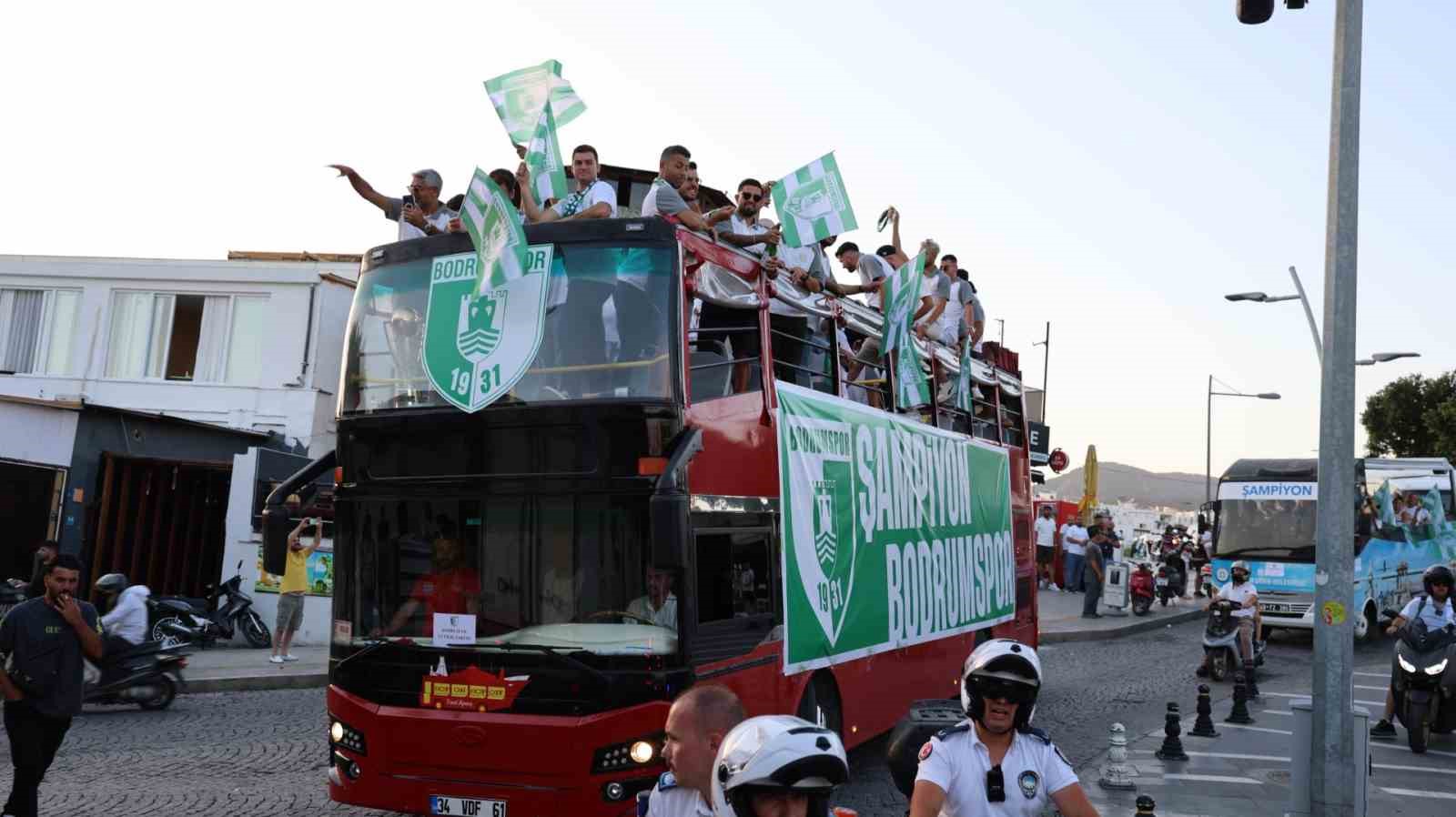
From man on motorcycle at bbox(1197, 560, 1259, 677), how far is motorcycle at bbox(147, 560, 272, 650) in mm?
14361

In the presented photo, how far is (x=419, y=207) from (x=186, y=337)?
17.8m

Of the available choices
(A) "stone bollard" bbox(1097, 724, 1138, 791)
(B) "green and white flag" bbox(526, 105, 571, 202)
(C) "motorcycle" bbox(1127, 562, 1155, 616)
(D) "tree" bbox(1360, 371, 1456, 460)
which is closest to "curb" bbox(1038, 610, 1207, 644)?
(C) "motorcycle" bbox(1127, 562, 1155, 616)

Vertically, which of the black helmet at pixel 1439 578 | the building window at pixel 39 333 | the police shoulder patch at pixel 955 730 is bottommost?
the police shoulder patch at pixel 955 730

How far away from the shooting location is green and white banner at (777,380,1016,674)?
9.07m

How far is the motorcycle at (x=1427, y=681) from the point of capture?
42.0ft

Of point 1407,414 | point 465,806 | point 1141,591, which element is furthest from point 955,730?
point 1407,414

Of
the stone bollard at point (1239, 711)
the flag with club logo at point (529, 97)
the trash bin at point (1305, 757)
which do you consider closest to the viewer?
the trash bin at point (1305, 757)

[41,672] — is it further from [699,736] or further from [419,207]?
[699,736]

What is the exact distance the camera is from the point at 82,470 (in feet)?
67.2

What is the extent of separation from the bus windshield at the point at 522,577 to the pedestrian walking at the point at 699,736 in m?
3.60

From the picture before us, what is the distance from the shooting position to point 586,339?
25.0 feet

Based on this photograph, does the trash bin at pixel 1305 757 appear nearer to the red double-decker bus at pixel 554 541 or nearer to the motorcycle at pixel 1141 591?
the red double-decker bus at pixel 554 541

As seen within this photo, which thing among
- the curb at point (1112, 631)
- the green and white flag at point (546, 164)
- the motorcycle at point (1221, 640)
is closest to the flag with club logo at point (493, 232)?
the green and white flag at point (546, 164)

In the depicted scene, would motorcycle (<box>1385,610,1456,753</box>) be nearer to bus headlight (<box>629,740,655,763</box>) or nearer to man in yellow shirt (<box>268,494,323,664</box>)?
bus headlight (<box>629,740,655,763</box>)
